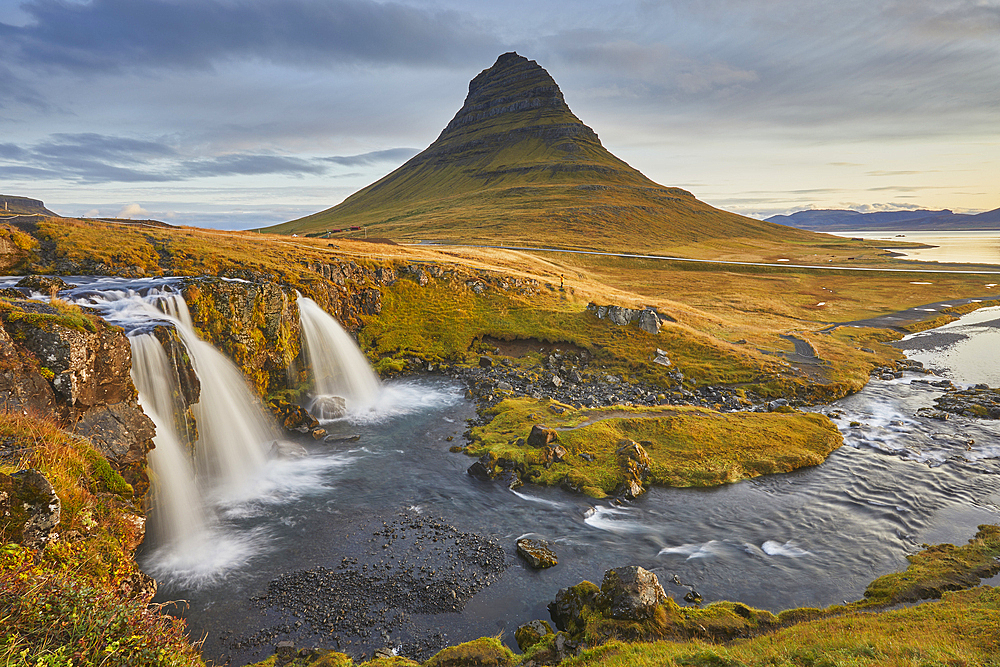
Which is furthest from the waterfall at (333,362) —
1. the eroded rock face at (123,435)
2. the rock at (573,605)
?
the rock at (573,605)

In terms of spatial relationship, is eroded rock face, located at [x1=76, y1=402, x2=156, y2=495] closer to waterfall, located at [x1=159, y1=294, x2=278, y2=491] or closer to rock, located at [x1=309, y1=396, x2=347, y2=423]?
waterfall, located at [x1=159, y1=294, x2=278, y2=491]

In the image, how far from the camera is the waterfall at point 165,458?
65.4 ft

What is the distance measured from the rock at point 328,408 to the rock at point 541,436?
14480 mm

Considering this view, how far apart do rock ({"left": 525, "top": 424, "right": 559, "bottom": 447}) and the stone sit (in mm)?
14483

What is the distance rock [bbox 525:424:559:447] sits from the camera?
27.1 metres

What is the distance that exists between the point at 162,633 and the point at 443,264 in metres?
51.3

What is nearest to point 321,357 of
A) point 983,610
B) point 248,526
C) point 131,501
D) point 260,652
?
point 248,526

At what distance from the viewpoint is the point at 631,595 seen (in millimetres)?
14844

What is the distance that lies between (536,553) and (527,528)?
2.16 meters

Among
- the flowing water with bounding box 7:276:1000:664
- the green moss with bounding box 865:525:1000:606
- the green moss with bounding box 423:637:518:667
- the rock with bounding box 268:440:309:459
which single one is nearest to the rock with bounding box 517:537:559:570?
the flowing water with bounding box 7:276:1000:664

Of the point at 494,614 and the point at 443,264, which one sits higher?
the point at 443,264

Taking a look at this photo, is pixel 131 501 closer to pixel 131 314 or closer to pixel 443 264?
pixel 131 314

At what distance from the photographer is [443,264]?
58125 mm

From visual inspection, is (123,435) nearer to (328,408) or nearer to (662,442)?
(328,408)
